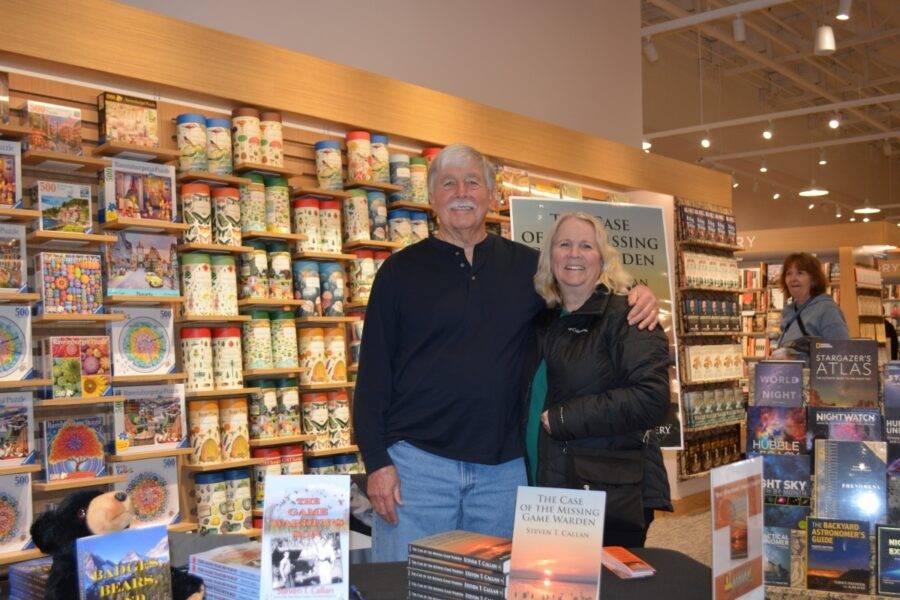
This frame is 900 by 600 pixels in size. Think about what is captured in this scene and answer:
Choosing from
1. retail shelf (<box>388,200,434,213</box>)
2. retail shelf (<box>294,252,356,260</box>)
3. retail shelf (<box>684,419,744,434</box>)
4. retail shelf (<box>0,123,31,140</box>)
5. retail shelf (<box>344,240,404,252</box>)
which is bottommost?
retail shelf (<box>684,419,744,434</box>)

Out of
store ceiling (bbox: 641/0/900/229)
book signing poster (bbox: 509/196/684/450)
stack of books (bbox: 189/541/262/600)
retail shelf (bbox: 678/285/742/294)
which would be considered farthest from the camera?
store ceiling (bbox: 641/0/900/229)

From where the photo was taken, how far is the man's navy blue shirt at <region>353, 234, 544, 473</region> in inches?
92.7

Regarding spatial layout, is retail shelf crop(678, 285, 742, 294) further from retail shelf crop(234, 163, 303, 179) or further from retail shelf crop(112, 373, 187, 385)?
retail shelf crop(112, 373, 187, 385)

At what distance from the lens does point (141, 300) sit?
12.0 feet

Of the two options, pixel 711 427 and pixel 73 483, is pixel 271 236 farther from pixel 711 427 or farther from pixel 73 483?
pixel 711 427

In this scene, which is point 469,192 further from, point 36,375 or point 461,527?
point 36,375

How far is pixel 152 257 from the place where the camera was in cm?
377

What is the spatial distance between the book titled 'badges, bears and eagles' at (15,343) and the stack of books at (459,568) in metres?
2.34

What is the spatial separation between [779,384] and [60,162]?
111 inches

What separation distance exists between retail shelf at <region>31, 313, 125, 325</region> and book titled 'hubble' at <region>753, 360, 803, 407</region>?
2.55m

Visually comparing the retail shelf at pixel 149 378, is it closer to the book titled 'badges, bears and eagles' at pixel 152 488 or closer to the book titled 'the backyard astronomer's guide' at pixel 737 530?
the book titled 'badges, bears and eagles' at pixel 152 488

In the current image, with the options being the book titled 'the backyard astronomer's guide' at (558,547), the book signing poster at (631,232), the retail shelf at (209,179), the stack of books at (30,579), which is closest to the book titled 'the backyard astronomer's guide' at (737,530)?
the book titled 'the backyard astronomer's guide' at (558,547)

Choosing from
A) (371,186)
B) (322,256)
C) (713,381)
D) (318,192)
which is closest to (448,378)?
(322,256)

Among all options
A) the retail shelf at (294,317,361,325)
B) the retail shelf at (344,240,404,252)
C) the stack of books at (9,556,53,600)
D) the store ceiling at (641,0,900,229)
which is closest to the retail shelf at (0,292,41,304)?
the retail shelf at (294,317,361,325)
